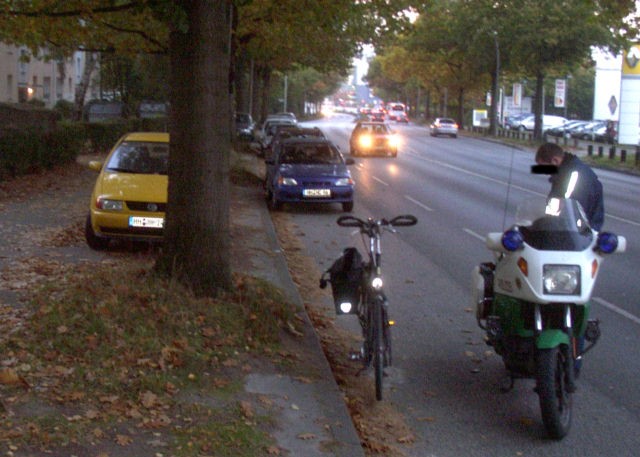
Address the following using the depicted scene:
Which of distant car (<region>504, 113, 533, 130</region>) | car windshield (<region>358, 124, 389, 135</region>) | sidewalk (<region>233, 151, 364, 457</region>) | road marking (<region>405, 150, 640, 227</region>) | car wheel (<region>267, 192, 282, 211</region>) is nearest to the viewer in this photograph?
sidewalk (<region>233, 151, 364, 457</region>)

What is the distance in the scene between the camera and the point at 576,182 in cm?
768

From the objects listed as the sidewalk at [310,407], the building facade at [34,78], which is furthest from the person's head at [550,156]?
the building facade at [34,78]

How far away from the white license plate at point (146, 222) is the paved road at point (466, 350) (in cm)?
212

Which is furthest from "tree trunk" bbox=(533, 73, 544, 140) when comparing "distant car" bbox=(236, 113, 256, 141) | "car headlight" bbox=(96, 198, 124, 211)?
"car headlight" bbox=(96, 198, 124, 211)

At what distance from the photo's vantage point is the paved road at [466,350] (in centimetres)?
654

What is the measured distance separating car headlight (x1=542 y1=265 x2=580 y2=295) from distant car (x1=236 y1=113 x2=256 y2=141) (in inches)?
1560

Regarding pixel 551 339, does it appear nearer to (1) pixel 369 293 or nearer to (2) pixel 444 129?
(1) pixel 369 293

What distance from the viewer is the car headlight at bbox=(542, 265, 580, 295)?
6.38 meters

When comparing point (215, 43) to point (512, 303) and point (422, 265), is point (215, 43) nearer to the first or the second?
point (512, 303)

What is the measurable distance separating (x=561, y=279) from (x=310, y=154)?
15404 mm

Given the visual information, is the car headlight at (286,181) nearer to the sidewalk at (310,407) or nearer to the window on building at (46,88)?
the sidewalk at (310,407)

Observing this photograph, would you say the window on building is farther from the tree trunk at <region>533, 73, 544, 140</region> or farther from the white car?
the white car

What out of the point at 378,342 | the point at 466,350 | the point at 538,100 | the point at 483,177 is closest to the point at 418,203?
the point at 483,177

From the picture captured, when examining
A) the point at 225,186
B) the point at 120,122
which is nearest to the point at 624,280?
the point at 225,186
